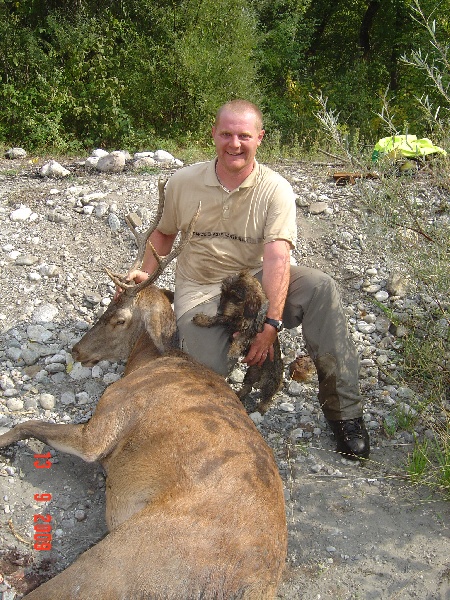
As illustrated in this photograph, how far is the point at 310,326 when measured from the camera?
16.4ft

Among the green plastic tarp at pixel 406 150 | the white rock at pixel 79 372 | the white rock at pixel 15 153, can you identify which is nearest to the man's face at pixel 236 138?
the green plastic tarp at pixel 406 150

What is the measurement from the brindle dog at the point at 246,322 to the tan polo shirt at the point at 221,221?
0.30 metres

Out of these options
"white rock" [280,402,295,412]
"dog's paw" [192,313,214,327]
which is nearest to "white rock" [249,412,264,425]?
"white rock" [280,402,295,412]

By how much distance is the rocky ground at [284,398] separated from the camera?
3.89 meters

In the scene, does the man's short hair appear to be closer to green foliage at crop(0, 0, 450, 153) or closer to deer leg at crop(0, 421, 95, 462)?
deer leg at crop(0, 421, 95, 462)

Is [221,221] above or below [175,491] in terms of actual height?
above

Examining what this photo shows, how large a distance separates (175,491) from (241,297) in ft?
5.80

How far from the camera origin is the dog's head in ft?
15.8

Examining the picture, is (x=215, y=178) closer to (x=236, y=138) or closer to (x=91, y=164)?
(x=236, y=138)

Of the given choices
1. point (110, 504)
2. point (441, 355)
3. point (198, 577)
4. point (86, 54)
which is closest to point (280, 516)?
point (198, 577)

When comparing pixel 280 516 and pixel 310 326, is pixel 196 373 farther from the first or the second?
pixel 280 516

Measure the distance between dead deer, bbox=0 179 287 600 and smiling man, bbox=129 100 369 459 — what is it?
43 cm

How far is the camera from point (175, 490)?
3553mm

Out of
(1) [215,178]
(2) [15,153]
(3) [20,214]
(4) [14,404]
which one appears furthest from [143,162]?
(4) [14,404]
